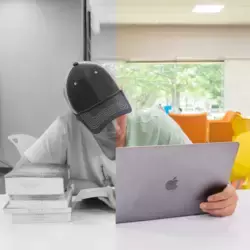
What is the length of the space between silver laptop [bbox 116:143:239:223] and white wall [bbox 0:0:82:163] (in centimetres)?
369

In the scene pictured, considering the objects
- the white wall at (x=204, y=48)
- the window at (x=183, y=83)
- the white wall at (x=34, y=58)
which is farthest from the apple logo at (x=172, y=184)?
the white wall at (x=204, y=48)

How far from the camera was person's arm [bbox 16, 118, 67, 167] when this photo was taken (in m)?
1.64

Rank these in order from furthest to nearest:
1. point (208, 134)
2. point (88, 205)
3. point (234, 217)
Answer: point (208, 134) → point (88, 205) → point (234, 217)

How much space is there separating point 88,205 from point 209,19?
6.90m

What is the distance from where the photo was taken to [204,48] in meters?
8.34

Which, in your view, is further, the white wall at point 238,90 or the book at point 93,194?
the white wall at point 238,90

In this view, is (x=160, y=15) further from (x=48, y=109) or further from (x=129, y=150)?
(x=129, y=150)

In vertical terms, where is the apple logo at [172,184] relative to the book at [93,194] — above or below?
above

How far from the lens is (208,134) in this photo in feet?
17.5

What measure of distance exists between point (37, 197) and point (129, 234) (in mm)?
329

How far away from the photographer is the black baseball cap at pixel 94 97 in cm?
135

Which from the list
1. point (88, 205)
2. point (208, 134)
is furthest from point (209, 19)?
point (88, 205)

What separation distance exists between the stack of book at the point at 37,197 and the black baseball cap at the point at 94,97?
245 millimetres

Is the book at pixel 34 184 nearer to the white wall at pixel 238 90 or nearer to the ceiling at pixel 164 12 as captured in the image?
the ceiling at pixel 164 12
